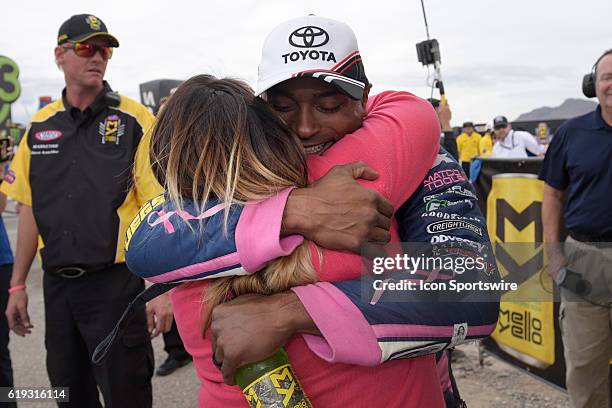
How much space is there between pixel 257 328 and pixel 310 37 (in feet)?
2.23

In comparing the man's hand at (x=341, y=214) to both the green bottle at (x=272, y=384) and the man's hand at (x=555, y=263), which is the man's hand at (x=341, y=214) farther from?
the man's hand at (x=555, y=263)

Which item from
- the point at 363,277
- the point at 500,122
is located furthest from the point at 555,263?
the point at 500,122

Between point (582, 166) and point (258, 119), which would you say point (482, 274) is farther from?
point (582, 166)

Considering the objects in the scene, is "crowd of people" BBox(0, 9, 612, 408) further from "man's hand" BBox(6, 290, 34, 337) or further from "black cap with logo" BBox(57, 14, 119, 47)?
"man's hand" BBox(6, 290, 34, 337)

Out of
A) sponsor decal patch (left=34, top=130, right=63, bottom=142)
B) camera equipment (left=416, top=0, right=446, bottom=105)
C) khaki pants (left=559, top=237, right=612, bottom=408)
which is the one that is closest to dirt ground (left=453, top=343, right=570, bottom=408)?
khaki pants (left=559, top=237, right=612, bottom=408)

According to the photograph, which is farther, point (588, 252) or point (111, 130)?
point (588, 252)

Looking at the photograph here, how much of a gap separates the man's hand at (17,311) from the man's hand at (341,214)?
2.69 meters

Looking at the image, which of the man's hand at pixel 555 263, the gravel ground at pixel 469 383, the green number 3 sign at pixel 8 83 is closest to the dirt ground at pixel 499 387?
the gravel ground at pixel 469 383

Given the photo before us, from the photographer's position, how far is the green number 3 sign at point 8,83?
10.9m

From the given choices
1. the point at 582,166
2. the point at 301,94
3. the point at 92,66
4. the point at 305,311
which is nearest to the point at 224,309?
the point at 305,311

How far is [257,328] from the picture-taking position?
42.4 inches

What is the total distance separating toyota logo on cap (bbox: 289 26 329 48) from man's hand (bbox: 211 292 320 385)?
58 cm

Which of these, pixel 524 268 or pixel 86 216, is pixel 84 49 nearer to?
pixel 86 216

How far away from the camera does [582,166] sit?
3125 millimetres
